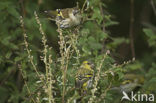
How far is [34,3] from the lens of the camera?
491 centimetres

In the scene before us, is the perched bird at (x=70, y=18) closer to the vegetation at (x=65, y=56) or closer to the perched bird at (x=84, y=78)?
the vegetation at (x=65, y=56)

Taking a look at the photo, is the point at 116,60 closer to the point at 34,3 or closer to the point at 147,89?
the point at 147,89

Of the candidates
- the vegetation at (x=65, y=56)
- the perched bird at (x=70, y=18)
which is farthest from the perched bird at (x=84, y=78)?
the perched bird at (x=70, y=18)

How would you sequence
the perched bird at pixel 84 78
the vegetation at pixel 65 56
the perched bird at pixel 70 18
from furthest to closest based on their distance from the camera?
1. the perched bird at pixel 70 18
2. the perched bird at pixel 84 78
3. the vegetation at pixel 65 56

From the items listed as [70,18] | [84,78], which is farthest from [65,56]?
[70,18]

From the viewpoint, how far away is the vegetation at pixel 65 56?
228 cm

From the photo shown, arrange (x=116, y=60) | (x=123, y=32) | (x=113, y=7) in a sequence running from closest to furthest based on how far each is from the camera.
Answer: (x=116, y=60)
(x=113, y=7)
(x=123, y=32)

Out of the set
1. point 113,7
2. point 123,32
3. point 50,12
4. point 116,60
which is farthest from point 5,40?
point 123,32

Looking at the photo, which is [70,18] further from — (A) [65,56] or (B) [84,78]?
(A) [65,56]

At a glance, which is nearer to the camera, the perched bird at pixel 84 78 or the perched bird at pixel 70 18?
the perched bird at pixel 84 78

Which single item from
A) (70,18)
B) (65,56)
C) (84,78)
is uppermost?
(70,18)

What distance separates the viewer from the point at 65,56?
2152mm

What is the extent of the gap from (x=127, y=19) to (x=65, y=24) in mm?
4288

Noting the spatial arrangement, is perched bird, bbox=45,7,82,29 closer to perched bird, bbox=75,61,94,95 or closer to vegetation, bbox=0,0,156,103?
vegetation, bbox=0,0,156,103
